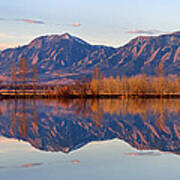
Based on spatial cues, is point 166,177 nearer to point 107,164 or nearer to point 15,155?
point 107,164

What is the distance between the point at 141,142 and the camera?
23.8m

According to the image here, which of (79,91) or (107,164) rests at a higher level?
(107,164)

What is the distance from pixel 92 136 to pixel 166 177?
12.2 meters

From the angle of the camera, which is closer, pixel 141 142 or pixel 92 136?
pixel 141 142

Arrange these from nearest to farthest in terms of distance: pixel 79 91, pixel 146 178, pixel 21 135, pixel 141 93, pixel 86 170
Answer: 1. pixel 146 178
2. pixel 86 170
3. pixel 21 135
4. pixel 79 91
5. pixel 141 93

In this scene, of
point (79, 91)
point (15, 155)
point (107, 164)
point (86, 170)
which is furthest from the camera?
point (79, 91)

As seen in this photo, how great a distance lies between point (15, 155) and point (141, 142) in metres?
7.99

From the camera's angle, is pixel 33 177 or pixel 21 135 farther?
pixel 21 135

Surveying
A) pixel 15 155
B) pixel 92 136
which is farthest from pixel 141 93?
pixel 15 155

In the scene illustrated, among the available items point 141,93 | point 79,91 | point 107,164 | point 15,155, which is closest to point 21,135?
point 15,155

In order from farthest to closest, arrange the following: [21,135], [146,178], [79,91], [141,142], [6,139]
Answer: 1. [79,91]
2. [21,135]
3. [6,139]
4. [141,142]
5. [146,178]

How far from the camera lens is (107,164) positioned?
17062mm


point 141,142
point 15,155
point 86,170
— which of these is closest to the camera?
point 86,170

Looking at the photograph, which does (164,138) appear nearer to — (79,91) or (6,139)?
(6,139)
